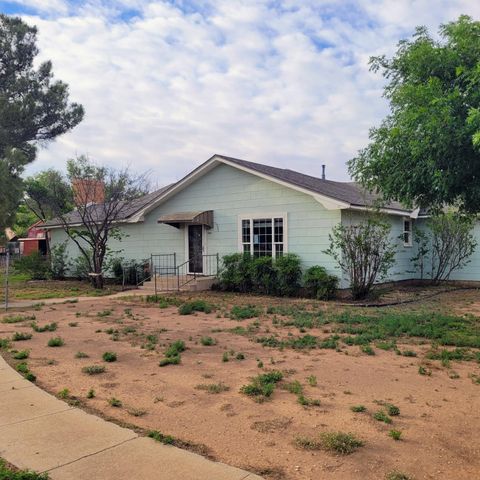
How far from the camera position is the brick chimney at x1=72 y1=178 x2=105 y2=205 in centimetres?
1800

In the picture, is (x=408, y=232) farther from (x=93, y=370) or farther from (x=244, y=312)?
(x=93, y=370)

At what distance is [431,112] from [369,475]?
4.50 metres

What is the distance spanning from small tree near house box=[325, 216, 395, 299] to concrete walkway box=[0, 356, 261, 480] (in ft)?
33.7

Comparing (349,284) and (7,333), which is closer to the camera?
(7,333)

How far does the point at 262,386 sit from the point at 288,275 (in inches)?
370

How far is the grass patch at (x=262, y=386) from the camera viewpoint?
16.9 ft

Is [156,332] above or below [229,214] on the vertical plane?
below

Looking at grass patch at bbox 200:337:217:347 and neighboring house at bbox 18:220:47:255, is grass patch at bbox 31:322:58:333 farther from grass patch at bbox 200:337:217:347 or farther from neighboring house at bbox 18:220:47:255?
neighboring house at bbox 18:220:47:255

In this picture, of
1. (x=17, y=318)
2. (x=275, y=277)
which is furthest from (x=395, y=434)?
(x=275, y=277)

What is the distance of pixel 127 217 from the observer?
19672 mm

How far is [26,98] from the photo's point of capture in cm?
2017

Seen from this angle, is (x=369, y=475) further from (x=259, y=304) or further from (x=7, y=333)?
(x=259, y=304)

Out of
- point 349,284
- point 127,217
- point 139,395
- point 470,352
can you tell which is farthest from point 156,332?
point 127,217

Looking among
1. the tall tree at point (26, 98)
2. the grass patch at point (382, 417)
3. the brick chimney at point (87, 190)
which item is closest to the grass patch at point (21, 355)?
the grass patch at point (382, 417)
